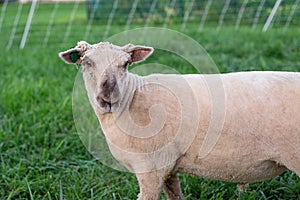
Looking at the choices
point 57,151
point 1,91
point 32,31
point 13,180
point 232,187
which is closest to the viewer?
point 232,187

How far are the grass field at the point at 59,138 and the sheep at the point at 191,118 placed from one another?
0.50 metres

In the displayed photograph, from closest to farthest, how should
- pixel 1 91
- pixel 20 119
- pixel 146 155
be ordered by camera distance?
pixel 146 155 < pixel 20 119 < pixel 1 91

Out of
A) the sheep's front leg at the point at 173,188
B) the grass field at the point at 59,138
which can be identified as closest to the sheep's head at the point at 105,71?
the sheep's front leg at the point at 173,188

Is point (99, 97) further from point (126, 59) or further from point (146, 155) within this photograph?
point (146, 155)

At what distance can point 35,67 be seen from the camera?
17.5 feet

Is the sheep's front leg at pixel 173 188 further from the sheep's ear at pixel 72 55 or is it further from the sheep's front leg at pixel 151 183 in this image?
the sheep's ear at pixel 72 55

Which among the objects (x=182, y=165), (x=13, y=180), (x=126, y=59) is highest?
(x=126, y=59)

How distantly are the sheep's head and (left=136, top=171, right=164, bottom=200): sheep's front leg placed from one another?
1.10ft

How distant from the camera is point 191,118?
74.3 inches

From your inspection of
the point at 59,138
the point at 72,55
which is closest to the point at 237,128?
the point at 72,55

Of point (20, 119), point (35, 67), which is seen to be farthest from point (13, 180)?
point (35, 67)

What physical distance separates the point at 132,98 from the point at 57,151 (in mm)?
1322

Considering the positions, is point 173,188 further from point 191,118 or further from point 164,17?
point 164,17

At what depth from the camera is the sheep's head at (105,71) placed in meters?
1.75
